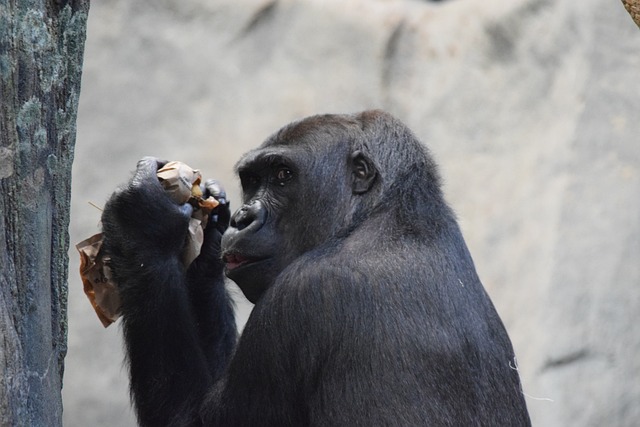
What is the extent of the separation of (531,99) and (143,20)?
312cm

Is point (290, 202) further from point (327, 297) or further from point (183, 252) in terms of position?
point (327, 297)

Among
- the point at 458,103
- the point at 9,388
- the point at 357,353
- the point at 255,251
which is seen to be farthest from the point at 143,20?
the point at 9,388

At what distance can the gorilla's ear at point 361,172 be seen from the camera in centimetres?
437

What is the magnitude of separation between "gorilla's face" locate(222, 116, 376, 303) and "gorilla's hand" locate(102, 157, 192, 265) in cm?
24

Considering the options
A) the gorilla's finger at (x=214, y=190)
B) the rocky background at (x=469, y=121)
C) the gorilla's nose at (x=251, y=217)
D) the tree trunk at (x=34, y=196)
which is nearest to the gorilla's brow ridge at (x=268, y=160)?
the gorilla's nose at (x=251, y=217)

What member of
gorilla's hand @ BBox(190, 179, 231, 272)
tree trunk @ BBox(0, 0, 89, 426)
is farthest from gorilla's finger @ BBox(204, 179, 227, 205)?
tree trunk @ BBox(0, 0, 89, 426)

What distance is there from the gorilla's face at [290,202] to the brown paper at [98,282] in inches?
20.5

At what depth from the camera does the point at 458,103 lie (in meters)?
8.15

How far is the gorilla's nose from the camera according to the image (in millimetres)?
4332

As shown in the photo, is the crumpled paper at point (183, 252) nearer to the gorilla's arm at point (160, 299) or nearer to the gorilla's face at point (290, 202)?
the gorilla's arm at point (160, 299)

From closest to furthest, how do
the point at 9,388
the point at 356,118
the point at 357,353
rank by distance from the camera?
1. the point at 9,388
2. the point at 357,353
3. the point at 356,118

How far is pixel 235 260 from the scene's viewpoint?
171 inches

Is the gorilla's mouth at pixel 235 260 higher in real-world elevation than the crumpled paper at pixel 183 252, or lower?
lower

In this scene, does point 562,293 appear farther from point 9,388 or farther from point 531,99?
point 9,388
